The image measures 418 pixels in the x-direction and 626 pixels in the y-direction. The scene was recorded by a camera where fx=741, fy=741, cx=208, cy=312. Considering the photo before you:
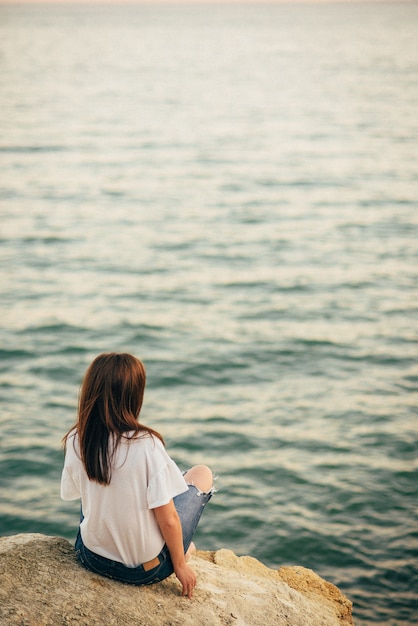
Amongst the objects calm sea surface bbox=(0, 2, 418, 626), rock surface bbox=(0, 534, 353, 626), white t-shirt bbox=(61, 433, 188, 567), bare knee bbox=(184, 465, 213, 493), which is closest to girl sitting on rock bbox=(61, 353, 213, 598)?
white t-shirt bbox=(61, 433, 188, 567)

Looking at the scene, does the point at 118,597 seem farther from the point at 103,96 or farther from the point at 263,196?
the point at 103,96

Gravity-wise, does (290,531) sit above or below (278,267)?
below

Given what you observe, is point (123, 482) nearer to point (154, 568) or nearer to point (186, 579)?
point (154, 568)

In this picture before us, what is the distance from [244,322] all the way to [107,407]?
8.57 m

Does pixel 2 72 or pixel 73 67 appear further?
pixel 73 67

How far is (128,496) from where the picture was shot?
3.43m

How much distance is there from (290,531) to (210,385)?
3.08 m

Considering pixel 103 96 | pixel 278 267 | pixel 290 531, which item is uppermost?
pixel 103 96

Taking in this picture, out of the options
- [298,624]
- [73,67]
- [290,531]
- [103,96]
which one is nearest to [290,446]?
[290,531]

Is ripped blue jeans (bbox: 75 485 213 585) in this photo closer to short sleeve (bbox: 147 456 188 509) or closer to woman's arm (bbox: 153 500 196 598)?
woman's arm (bbox: 153 500 196 598)

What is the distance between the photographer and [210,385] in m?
9.86

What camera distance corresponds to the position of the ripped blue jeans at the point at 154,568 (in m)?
3.62

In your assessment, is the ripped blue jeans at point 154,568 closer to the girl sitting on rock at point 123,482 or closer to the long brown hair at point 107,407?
the girl sitting on rock at point 123,482

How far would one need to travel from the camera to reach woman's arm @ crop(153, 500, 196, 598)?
3438 millimetres
